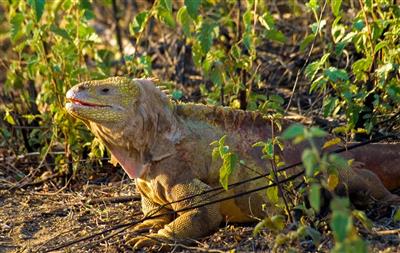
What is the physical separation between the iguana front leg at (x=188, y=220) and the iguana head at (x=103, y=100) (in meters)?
0.59

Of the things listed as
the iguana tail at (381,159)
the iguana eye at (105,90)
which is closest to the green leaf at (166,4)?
the iguana eye at (105,90)

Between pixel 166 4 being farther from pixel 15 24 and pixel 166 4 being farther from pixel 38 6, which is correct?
pixel 15 24

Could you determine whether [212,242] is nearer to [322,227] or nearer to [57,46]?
[322,227]

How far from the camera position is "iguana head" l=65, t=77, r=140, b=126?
5.77m

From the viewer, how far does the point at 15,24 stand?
727cm

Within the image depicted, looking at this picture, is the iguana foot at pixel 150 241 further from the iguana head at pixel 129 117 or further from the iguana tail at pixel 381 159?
the iguana tail at pixel 381 159

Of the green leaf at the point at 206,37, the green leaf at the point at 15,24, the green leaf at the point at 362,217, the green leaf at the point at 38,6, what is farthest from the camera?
the green leaf at the point at 15,24

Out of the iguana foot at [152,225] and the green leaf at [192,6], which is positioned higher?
the green leaf at [192,6]

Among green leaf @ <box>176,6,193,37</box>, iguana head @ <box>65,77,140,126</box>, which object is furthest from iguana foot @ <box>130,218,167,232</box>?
green leaf @ <box>176,6,193,37</box>

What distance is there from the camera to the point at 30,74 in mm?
7438

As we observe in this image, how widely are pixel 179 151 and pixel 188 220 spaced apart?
0.48 m

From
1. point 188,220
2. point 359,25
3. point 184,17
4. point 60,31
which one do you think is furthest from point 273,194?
point 60,31

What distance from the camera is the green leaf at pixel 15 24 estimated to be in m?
7.25

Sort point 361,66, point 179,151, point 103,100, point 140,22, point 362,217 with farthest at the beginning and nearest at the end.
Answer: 1. point 140,22
2. point 361,66
3. point 179,151
4. point 103,100
5. point 362,217
